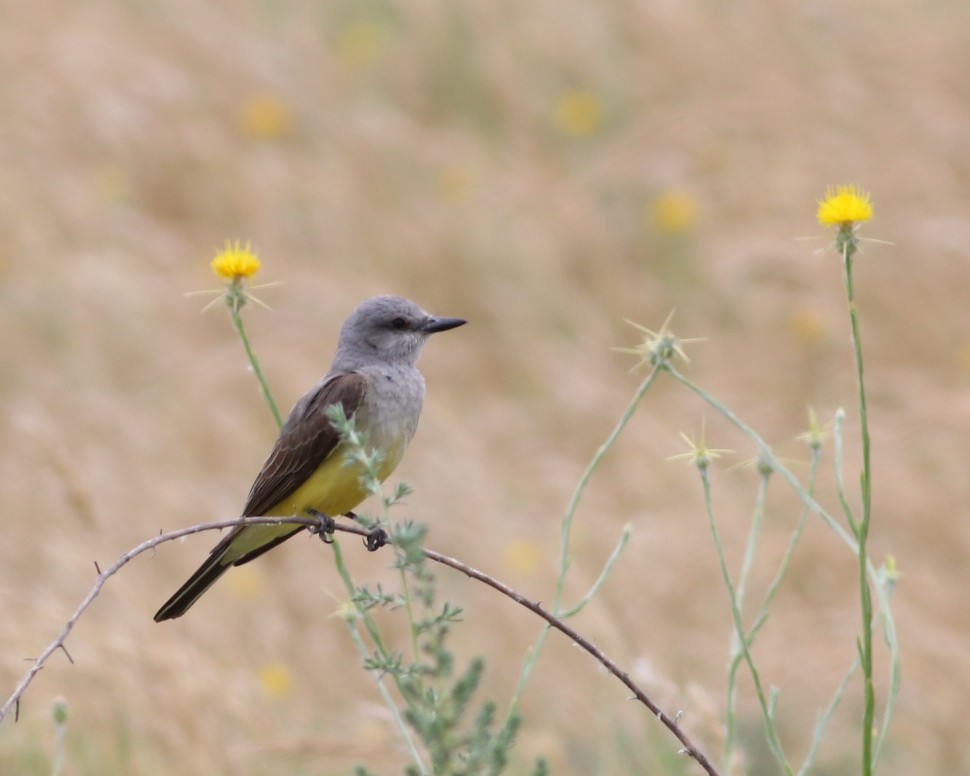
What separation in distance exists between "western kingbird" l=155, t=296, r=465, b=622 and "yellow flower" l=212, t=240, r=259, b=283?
981 millimetres

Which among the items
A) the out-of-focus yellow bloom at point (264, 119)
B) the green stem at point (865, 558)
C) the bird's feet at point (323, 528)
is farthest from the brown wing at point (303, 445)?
the out-of-focus yellow bloom at point (264, 119)

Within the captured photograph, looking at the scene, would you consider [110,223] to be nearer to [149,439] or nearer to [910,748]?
[149,439]

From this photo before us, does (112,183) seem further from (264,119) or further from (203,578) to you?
(203,578)

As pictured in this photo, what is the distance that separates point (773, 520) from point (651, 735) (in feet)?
5.48

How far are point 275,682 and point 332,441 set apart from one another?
1.91 m

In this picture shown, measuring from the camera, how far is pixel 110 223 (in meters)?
9.02

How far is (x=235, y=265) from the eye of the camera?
321 cm

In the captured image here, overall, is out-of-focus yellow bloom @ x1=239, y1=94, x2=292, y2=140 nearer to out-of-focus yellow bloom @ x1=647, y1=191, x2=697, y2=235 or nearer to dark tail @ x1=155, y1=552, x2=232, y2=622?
out-of-focus yellow bloom @ x1=647, y1=191, x2=697, y2=235

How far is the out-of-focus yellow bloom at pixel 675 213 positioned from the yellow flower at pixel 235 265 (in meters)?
6.32

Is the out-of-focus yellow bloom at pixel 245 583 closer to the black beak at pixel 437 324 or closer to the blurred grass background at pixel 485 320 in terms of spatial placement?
the blurred grass background at pixel 485 320

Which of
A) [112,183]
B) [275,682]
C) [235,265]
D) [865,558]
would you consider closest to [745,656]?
[865,558]

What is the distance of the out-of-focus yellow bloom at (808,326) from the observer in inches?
312

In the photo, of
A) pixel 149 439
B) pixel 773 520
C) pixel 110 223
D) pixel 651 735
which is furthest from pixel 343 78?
pixel 651 735

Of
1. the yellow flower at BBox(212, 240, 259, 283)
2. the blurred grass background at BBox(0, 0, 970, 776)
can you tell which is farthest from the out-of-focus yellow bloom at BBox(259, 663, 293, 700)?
the yellow flower at BBox(212, 240, 259, 283)
